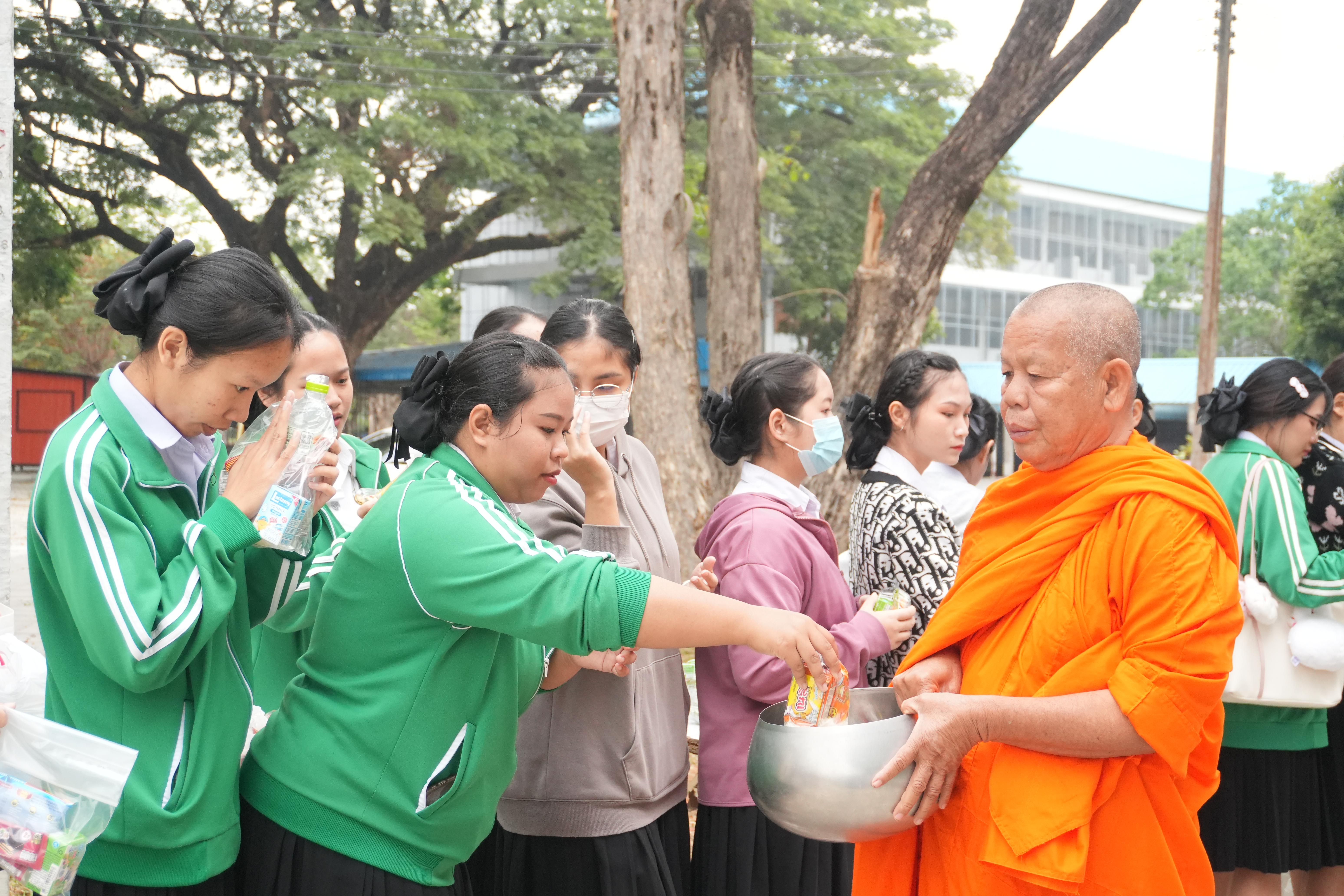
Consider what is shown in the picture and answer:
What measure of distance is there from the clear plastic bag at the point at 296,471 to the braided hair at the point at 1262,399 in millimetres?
2800

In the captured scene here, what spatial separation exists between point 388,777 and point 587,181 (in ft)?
49.0

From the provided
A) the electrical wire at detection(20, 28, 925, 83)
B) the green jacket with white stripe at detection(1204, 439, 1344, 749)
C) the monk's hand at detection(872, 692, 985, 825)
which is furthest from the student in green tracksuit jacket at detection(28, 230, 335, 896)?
the electrical wire at detection(20, 28, 925, 83)

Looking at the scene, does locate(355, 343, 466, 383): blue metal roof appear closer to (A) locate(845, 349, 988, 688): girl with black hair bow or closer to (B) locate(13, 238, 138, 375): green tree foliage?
(B) locate(13, 238, 138, 375): green tree foliage

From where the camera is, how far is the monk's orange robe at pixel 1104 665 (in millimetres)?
1834

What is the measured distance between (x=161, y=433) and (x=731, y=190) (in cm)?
623

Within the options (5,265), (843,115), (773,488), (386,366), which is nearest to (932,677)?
(773,488)

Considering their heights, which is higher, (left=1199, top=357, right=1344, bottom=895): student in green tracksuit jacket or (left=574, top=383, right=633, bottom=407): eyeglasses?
(left=574, top=383, right=633, bottom=407): eyeglasses

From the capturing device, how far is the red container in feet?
73.6

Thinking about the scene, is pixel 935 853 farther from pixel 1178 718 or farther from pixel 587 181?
pixel 587 181

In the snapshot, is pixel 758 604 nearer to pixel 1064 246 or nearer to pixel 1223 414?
pixel 1223 414

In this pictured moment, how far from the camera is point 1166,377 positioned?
31.7 metres

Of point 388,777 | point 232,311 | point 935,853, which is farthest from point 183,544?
point 935,853

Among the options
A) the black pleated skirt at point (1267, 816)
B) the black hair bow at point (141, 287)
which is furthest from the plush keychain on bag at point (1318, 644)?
the black hair bow at point (141, 287)

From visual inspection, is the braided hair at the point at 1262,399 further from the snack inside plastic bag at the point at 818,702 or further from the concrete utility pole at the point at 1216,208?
the concrete utility pole at the point at 1216,208
